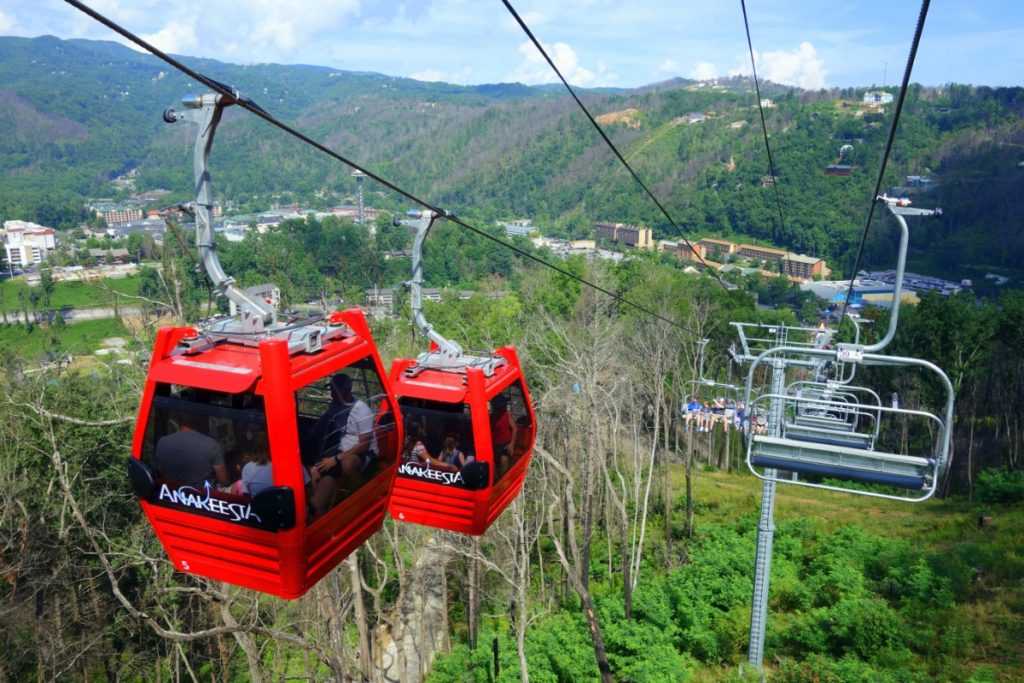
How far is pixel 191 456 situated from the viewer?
3.62 metres

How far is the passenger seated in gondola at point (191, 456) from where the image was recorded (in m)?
3.59

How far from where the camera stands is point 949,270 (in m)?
55.0

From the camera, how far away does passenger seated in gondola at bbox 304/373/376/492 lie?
150 inches

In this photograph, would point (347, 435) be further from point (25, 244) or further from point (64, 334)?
point (25, 244)

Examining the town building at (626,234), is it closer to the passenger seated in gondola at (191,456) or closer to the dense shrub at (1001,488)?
the dense shrub at (1001,488)

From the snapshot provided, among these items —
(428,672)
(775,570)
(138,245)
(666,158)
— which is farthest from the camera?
(666,158)

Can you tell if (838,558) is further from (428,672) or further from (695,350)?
(695,350)

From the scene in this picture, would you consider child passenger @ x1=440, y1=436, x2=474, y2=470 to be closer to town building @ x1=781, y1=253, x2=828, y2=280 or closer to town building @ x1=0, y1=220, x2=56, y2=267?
town building @ x1=781, y1=253, x2=828, y2=280

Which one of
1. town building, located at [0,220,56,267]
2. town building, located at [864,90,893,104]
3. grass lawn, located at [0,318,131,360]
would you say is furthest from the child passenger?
town building, located at [864,90,893,104]

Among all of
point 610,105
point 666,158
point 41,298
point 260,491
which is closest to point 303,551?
point 260,491

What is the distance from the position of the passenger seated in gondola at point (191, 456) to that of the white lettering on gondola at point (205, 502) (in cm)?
5

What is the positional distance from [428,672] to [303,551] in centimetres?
1228

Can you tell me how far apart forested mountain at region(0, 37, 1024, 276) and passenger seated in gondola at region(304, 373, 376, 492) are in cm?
5147

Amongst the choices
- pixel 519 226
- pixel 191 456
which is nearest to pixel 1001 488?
pixel 191 456
